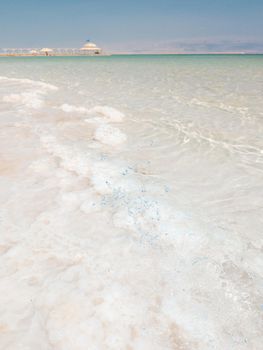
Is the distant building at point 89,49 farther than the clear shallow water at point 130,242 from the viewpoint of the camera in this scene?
Yes

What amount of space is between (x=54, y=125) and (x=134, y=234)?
5480mm

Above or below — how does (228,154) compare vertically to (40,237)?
below

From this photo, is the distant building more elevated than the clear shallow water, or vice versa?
the clear shallow water

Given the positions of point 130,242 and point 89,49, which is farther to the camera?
point 89,49

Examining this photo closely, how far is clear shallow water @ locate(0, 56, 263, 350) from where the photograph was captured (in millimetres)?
2090

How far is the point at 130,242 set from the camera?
299 cm

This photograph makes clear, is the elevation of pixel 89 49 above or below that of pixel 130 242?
below

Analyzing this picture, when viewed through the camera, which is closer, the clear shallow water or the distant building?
the clear shallow water

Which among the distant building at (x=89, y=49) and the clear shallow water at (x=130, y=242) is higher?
the clear shallow water at (x=130, y=242)

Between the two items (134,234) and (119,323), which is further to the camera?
(134,234)

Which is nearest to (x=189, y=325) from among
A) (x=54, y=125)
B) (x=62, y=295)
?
(x=62, y=295)

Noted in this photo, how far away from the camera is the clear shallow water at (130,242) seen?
209 centimetres

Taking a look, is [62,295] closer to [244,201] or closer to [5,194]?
[5,194]

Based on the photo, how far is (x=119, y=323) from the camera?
6.89ft
